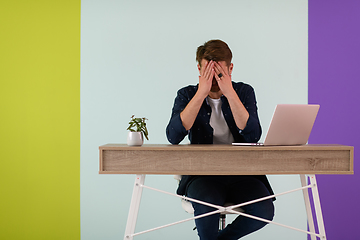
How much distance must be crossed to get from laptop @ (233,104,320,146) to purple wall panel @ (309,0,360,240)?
1438mm

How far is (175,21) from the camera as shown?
3.14 meters

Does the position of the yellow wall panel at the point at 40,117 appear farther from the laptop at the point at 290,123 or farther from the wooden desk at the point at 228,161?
the laptop at the point at 290,123

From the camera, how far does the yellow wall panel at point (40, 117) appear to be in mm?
3080

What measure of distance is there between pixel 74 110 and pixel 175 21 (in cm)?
116

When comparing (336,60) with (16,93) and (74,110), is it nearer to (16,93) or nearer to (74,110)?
(74,110)

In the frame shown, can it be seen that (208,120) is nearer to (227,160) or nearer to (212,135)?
(212,135)

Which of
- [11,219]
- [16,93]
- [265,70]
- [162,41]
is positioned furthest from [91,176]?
[265,70]

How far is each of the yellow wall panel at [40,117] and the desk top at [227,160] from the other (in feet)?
5.16

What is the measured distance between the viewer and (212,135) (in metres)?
2.03

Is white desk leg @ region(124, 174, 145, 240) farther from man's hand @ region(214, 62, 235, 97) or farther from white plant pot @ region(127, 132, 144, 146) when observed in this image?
man's hand @ region(214, 62, 235, 97)

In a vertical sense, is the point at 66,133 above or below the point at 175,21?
below

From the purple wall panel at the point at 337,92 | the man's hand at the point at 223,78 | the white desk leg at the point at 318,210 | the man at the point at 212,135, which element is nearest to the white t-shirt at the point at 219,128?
the man at the point at 212,135

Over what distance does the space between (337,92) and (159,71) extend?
151 cm

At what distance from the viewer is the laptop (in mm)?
1621
